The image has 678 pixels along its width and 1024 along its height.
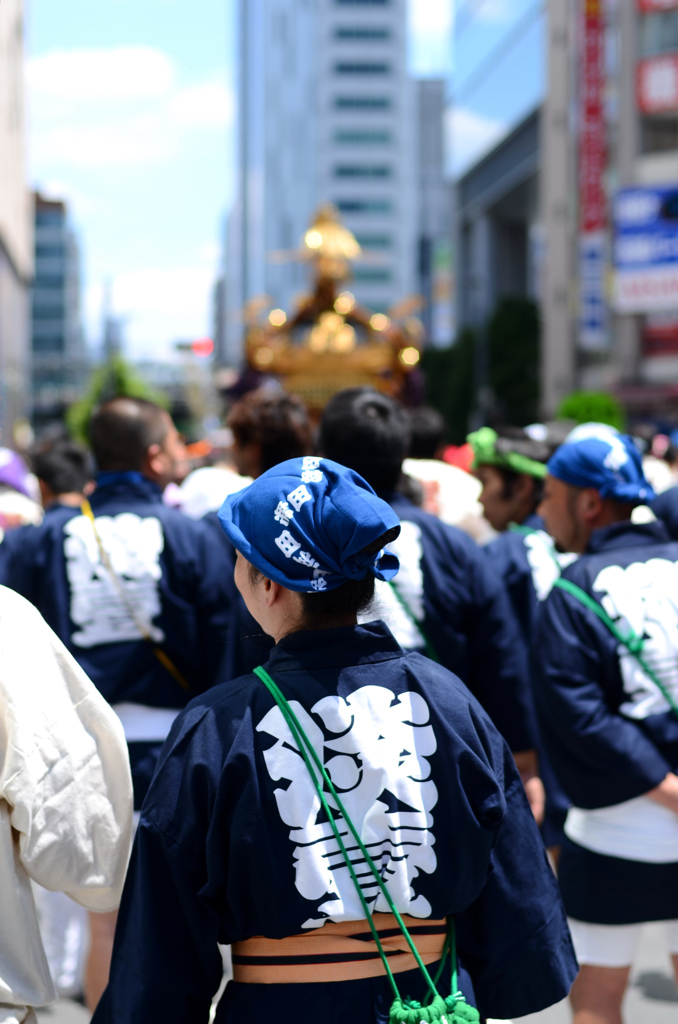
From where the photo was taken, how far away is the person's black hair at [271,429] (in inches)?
158

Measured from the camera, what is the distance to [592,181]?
117 feet

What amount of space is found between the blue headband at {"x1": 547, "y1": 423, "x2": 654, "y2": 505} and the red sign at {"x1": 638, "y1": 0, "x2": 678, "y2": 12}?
3377 cm

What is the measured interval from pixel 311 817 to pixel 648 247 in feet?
99.4

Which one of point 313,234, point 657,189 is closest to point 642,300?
point 657,189

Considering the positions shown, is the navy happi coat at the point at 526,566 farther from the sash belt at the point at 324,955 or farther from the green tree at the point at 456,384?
Result: the green tree at the point at 456,384

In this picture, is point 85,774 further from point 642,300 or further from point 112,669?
point 642,300

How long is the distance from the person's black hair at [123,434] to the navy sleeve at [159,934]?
200cm

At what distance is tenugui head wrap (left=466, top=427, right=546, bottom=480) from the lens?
451cm

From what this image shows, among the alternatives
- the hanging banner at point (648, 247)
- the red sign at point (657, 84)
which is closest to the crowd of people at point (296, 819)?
the hanging banner at point (648, 247)

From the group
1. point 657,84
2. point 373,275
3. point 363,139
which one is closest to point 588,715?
point 657,84

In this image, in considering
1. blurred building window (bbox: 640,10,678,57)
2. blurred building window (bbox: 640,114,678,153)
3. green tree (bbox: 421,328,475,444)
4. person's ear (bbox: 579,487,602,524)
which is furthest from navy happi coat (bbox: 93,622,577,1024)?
green tree (bbox: 421,328,475,444)

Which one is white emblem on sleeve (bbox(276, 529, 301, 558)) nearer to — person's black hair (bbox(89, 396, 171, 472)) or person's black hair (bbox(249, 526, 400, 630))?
person's black hair (bbox(249, 526, 400, 630))

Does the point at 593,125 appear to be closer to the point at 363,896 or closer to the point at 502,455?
the point at 502,455

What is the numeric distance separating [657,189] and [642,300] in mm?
2942
